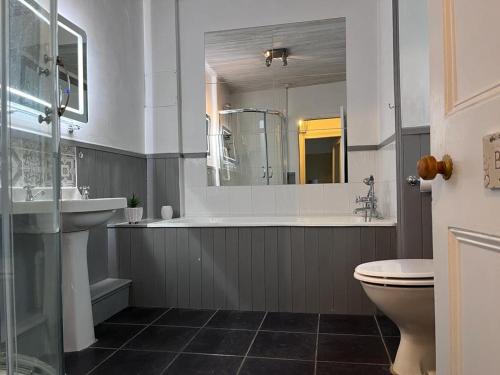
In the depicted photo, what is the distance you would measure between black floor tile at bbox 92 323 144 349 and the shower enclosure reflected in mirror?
1.53 meters

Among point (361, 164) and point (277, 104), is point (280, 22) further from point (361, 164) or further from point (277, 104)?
point (361, 164)

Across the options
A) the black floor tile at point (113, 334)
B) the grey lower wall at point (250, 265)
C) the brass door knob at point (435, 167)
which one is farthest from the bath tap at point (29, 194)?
the grey lower wall at point (250, 265)

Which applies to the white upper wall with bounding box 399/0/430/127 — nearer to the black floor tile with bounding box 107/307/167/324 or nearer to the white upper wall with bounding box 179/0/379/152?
the white upper wall with bounding box 179/0/379/152

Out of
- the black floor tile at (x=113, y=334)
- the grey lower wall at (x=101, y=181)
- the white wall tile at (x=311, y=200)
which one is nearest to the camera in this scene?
the black floor tile at (x=113, y=334)

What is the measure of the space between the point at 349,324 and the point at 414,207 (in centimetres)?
83

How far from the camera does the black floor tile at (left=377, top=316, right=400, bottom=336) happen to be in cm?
213

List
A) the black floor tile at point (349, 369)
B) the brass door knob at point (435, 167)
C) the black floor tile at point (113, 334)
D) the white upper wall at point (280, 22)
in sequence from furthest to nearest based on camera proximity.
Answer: the white upper wall at point (280, 22) < the black floor tile at point (113, 334) < the black floor tile at point (349, 369) < the brass door knob at point (435, 167)

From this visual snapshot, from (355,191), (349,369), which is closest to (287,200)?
(355,191)

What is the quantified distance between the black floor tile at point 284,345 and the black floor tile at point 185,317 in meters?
0.47

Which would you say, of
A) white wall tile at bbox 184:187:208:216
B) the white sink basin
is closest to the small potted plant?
white wall tile at bbox 184:187:208:216

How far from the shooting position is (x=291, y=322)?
2342mm

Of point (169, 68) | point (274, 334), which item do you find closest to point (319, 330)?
point (274, 334)

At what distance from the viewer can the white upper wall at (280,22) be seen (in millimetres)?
3129

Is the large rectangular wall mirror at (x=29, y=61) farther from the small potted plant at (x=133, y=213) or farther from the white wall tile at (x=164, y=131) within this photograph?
the white wall tile at (x=164, y=131)
